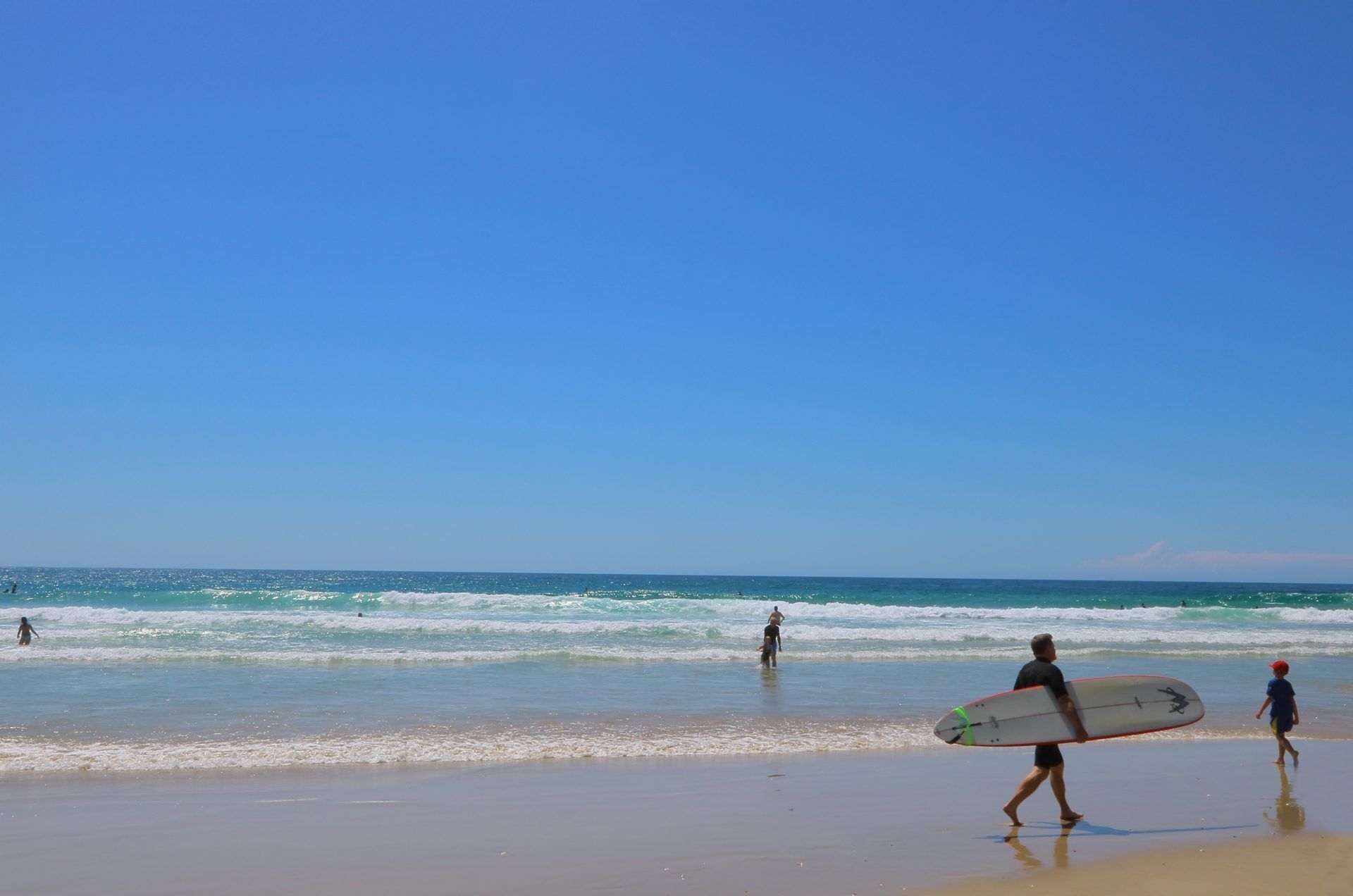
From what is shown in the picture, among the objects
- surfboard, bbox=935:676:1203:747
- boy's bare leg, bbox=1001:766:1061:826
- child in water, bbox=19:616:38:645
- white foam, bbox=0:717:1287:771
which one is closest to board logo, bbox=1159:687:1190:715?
surfboard, bbox=935:676:1203:747

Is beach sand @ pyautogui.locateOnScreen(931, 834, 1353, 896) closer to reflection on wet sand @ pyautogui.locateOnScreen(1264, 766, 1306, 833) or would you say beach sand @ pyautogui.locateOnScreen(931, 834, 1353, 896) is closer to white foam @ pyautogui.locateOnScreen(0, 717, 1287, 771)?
reflection on wet sand @ pyautogui.locateOnScreen(1264, 766, 1306, 833)

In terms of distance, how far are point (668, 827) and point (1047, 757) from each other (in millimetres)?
3263

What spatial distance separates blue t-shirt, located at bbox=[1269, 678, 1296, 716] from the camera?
10.2 metres

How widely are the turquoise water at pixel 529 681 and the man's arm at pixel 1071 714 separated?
416 cm

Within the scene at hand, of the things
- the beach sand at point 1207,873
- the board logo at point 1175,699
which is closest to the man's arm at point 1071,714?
the beach sand at point 1207,873

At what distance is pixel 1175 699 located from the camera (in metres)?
9.12

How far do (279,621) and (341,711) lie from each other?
23358 millimetres

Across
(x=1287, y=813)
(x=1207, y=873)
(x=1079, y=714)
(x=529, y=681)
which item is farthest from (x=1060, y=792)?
(x=529, y=681)

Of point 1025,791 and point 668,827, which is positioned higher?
point 1025,791

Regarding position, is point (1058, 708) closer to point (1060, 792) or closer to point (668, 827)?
point (1060, 792)

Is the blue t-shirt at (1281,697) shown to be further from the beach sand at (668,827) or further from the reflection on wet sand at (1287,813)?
the reflection on wet sand at (1287,813)

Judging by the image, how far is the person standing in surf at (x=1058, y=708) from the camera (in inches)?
290

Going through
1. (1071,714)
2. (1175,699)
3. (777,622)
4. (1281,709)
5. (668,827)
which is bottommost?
(668,827)

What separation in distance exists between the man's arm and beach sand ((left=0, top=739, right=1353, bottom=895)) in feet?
2.43
